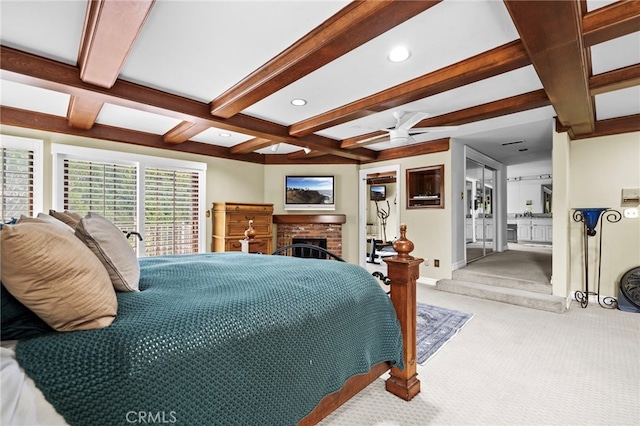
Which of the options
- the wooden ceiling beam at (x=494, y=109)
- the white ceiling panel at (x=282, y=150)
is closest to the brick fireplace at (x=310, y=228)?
the white ceiling panel at (x=282, y=150)

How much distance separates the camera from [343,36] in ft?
6.02

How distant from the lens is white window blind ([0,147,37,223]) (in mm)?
3293

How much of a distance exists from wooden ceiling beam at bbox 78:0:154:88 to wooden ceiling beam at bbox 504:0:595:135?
1989mm

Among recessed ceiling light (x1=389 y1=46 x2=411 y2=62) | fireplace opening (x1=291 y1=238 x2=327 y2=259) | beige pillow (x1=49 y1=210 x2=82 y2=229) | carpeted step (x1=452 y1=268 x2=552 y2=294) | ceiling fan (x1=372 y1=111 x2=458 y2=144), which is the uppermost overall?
recessed ceiling light (x1=389 y1=46 x2=411 y2=62)

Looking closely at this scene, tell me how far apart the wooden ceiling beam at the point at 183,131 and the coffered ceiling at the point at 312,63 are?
0.04 meters

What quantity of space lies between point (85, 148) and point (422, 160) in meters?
4.95

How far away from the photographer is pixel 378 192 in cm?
804

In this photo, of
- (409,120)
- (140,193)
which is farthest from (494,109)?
(140,193)

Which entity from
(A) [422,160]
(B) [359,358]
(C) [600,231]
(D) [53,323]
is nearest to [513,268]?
(C) [600,231]

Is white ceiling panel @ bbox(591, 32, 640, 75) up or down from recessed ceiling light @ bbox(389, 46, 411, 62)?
down

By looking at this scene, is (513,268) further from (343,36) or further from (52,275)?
(52,275)

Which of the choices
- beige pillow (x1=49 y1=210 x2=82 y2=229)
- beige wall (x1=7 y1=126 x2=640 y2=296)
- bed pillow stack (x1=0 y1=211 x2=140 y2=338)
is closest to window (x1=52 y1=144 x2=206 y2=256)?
beige wall (x1=7 y1=126 x2=640 y2=296)

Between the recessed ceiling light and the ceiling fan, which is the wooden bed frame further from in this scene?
the ceiling fan

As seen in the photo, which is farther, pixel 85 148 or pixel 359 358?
pixel 85 148
